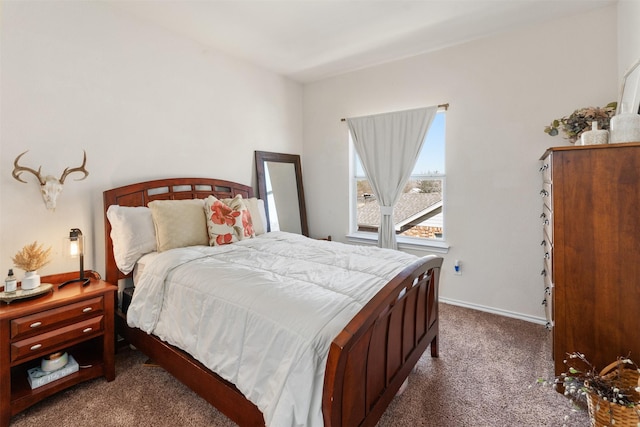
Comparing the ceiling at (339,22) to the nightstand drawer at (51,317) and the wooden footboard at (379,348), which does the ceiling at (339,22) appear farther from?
the nightstand drawer at (51,317)

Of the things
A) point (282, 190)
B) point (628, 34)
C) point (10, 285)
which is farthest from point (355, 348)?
point (282, 190)

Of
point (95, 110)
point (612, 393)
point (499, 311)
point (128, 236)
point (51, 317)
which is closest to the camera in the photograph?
point (612, 393)

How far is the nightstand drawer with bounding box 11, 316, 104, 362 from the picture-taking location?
66.9 inches

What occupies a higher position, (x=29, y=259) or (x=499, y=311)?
(x=29, y=259)

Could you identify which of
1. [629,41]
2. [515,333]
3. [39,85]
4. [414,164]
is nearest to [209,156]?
[39,85]

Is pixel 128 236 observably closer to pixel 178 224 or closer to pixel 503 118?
pixel 178 224

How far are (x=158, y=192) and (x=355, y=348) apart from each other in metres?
2.37

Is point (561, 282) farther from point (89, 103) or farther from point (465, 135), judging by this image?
point (89, 103)

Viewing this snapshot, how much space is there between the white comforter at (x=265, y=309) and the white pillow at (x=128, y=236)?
0.27 m

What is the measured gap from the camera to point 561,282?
1.83 m

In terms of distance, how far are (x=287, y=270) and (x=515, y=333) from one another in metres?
2.17

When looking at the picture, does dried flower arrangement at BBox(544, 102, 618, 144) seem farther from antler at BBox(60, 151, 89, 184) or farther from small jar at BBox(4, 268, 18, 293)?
small jar at BBox(4, 268, 18, 293)

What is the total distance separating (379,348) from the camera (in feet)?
4.98

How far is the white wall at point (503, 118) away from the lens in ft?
8.77
